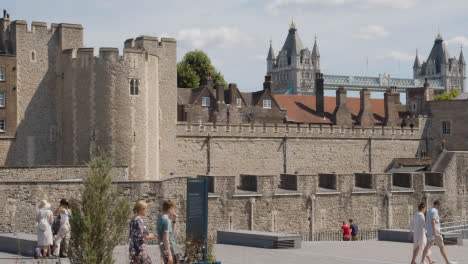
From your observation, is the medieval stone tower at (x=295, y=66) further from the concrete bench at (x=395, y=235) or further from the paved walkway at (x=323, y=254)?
the paved walkway at (x=323, y=254)

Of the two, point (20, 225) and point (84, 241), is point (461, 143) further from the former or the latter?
point (84, 241)

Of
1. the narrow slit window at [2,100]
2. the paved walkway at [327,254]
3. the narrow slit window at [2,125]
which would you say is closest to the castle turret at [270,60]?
the narrow slit window at [2,100]

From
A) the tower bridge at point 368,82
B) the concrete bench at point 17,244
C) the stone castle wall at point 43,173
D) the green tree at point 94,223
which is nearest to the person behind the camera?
the green tree at point 94,223

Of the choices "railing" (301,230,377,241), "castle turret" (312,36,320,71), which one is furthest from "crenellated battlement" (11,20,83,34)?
"castle turret" (312,36,320,71)

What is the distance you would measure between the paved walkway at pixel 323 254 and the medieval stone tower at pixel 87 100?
16528 mm

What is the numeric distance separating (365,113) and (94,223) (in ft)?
170

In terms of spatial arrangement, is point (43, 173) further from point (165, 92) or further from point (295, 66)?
point (295, 66)

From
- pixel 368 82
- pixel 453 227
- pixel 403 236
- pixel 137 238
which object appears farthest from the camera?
pixel 368 82

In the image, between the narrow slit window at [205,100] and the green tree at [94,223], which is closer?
the green tree at [94,223]

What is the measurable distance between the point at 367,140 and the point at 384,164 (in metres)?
1.80

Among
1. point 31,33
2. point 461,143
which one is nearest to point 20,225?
point 31,33

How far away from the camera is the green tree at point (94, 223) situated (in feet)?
40.0

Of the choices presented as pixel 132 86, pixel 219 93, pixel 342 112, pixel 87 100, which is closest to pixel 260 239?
pixel 132 86

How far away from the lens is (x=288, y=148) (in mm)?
47062
